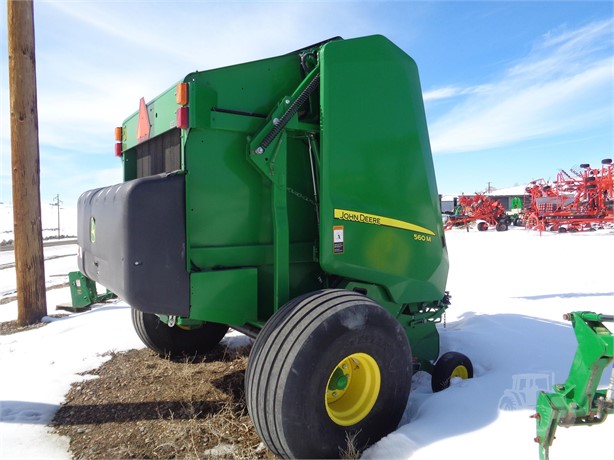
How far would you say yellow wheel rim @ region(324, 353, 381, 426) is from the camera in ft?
8.82

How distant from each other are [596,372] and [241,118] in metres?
2.53

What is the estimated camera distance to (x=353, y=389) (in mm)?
2826

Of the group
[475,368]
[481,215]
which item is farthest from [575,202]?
[475,368]

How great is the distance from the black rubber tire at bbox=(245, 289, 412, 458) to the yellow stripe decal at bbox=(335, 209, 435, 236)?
57 cm

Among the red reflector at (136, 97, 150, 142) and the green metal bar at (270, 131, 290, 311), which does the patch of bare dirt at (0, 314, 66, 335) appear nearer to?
the red reflector at (136, 97, 150, 142)

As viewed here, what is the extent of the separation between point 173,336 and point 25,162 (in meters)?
3.99

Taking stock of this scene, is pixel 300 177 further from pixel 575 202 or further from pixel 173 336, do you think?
pixel 575 202

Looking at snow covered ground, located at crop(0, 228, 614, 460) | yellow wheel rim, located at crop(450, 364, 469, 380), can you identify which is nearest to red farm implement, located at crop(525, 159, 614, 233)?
snow covered ground, located at crop(0, 228, 614, 460)

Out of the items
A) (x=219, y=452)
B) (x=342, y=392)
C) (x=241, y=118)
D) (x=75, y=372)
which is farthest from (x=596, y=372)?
(x=75, y=372)

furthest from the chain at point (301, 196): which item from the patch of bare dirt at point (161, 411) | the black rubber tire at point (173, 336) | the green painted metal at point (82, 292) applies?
the green painted metal at point (82, 292)

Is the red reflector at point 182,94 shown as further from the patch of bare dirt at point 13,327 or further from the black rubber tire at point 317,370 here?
the patch of bare dirt at point 13,327

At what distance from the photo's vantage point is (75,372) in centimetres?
419

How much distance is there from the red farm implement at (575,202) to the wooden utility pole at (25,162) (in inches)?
951

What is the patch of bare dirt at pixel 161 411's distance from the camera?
9.12 feet
